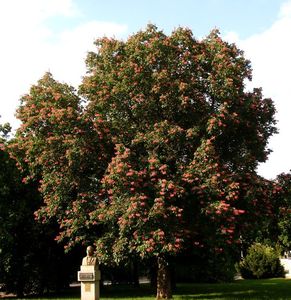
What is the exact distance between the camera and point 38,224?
32.9 m

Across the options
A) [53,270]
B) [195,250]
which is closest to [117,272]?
[53,270]

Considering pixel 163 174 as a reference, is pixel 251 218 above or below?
below

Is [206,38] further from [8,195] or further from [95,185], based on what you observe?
[8,195]

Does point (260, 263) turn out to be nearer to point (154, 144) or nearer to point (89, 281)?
point (154, 144)

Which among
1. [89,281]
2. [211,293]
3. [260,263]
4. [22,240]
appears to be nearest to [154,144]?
[89,281]

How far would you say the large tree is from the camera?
2277 cm

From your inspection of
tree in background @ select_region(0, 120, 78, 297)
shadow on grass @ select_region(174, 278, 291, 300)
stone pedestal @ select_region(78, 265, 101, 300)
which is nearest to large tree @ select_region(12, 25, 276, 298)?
stone pedestal @ select_region(78, 265, 101, 300)

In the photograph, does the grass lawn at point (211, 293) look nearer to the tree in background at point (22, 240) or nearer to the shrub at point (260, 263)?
the tree in background at point (22, 240)

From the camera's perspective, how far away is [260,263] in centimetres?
5397

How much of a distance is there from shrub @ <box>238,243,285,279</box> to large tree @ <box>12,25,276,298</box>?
97.4 ft

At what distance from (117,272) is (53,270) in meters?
15.0

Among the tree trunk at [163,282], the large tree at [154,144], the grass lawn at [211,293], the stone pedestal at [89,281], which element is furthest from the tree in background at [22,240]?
the stone pedestal at [89,281]

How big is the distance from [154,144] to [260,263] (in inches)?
1404

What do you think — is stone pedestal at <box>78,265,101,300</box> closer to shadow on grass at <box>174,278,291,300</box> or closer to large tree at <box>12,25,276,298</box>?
large tree at <box>12,25,276,298</box>
